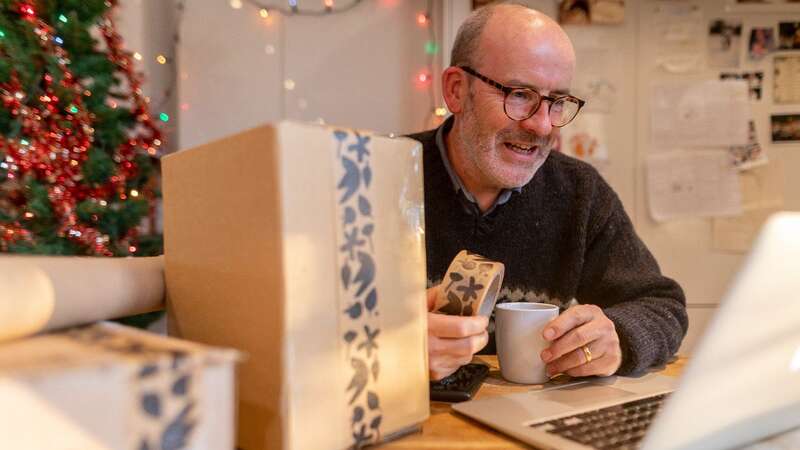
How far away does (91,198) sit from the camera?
1.80 meters

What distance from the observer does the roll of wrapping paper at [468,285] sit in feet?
2.42

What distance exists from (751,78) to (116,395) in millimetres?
2872

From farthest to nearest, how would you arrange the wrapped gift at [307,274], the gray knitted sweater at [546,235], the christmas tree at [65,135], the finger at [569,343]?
the christmas tree at [65,135] < the gray knitted sweater at [546,235] < the finger at [569,343] < the wrapped gift at [307,274]

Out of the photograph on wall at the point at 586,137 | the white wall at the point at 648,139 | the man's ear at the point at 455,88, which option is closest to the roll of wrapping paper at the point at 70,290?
the man's ear at the point at 455,88

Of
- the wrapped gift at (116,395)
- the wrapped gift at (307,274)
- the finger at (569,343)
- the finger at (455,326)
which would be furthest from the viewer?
the finger at (569,343)

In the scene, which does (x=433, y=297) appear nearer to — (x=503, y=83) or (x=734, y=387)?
(x=734, y=387)

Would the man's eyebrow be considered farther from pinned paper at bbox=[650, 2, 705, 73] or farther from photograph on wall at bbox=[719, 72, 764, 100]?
photograph on wall at bbox=[719, 72, 764, 100]

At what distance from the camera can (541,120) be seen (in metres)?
1.34

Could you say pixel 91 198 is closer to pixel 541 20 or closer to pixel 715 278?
pixel 541 20

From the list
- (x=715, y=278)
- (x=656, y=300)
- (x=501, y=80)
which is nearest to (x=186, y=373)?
(x=656, y=300)

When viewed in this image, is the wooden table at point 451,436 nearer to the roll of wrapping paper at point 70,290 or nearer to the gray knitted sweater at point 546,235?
the roll of wrapping paper at point 70,290

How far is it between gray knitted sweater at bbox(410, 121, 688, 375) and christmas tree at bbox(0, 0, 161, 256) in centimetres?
105

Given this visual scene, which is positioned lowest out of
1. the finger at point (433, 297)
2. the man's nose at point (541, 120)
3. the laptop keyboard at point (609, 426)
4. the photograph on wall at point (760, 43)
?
the laptop keyboard at point (609, 426)

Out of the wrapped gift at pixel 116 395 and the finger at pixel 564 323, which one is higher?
the wrapped gift at pixel 116 395
